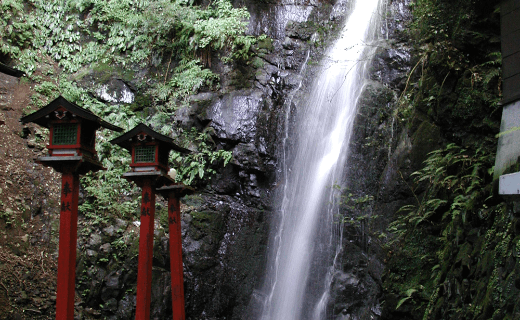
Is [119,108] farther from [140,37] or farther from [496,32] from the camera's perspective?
[496,32]

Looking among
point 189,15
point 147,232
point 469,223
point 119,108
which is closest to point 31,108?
point 119,108

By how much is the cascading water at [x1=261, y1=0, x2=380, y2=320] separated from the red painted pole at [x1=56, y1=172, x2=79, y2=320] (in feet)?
16.4

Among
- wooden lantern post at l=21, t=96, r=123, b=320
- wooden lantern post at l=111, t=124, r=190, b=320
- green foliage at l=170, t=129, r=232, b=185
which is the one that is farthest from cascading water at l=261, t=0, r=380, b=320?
wooden lantern post at l=21, t=96, r=123, b=320

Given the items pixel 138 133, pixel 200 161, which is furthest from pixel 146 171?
pixel 200 161

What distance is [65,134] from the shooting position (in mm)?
5957

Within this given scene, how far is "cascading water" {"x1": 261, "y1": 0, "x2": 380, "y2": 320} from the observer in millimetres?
9169

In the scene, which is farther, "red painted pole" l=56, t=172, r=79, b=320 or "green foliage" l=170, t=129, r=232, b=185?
"green foliage" l=170, t=129, r=232, b=185

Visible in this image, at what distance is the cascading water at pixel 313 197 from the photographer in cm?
917

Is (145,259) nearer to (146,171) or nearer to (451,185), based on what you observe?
(146,171)

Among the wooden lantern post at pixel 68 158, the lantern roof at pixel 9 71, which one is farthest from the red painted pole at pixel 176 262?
the lantern roof at pixel 9 71

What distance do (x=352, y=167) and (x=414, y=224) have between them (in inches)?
129

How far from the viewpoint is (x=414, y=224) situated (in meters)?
7.08

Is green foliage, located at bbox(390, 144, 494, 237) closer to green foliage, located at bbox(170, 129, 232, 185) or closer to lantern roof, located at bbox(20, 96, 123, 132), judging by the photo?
green foliage, located at bbox(170, 129, 232, 185)

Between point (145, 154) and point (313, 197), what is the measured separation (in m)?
5.06
